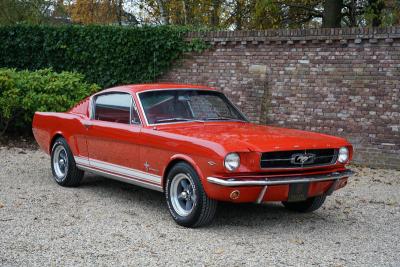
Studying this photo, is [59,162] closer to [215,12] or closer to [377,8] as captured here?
[377,8]

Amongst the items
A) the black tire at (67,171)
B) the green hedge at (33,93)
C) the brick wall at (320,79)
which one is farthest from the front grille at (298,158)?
the green hedge at (33,93)

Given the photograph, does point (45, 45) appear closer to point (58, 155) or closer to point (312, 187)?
point (58, 155)

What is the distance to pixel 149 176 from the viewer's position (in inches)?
272

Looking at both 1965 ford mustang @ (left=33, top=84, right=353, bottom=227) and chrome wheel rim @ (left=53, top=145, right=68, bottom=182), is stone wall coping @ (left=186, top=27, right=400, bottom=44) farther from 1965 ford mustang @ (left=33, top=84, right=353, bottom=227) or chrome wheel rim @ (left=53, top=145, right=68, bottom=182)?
chrome wheel rim @ (left=53, top=145, right=68, bottom=182)

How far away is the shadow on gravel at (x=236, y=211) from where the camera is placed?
22.2 ft

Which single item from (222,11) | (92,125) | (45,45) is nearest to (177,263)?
(92,125)

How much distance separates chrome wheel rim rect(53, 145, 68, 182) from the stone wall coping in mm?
5117

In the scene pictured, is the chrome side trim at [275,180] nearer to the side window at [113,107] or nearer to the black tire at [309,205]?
the black tire at [309,205]

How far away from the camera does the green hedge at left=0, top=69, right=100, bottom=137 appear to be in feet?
41.0

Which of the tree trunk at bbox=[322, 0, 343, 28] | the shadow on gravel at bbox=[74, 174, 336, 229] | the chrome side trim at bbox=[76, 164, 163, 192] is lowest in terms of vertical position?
the shadow on gravel at bbox=[74, 174, 336, 229]

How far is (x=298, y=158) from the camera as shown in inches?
245

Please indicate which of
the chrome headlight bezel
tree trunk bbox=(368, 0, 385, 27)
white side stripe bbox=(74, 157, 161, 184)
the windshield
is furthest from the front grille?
tree trunk bbox=(368, 0, 385, 27)

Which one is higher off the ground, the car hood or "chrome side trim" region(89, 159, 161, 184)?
the car hood

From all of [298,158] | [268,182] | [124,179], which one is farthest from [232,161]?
[124,179]
